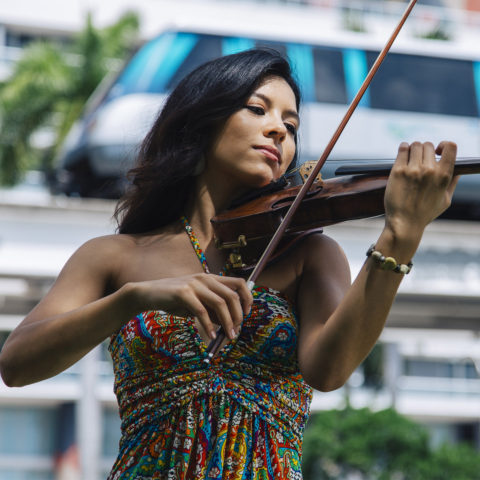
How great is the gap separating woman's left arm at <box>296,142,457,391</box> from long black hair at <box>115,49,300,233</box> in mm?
579

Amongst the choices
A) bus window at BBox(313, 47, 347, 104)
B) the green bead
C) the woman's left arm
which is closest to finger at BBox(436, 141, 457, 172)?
the woman's left arm

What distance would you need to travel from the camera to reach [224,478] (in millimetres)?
2074

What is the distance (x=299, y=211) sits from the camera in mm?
2184

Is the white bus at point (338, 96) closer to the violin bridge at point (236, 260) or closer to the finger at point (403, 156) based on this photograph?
the violin bridge at point (236, 260)

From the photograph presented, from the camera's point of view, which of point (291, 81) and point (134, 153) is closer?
point (291, 81)

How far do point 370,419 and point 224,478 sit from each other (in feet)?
38.0

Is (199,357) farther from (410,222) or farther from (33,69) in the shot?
(33,69)

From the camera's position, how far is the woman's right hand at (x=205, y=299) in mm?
1802

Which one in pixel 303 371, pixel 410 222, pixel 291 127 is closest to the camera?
pixel 410 222

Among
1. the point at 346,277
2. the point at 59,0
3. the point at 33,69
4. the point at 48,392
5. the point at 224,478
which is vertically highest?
the point at 59,0

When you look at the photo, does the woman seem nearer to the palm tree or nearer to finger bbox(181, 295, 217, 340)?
finger bbox(181, 295, 217, 340)

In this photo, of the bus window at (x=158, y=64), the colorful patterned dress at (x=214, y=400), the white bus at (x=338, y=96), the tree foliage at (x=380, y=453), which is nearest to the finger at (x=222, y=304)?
the colorful patterned dress at (x=214, y=400)

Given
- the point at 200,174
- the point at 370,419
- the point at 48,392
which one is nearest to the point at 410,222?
the point at 200,174

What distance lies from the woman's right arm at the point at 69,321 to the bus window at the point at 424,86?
11.2 m
